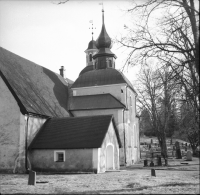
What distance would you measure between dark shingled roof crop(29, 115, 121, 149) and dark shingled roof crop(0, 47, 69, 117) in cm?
151

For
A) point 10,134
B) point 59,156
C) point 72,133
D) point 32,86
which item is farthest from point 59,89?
point 59,156

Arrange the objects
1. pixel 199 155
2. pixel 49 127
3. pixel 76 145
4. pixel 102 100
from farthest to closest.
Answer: pixel 199 155, pixel 102 100, pixel 49 127, pixel 76 145

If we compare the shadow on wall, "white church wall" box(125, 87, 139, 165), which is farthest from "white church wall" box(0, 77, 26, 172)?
"white church wall" box(125, 87, 139, 165)

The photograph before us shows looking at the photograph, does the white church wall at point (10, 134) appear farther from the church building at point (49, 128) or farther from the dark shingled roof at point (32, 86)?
the dark shingled roof at point (32, 86)

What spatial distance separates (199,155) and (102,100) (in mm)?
19001

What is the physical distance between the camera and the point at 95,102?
25.7 metres

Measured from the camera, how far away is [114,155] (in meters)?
20.3

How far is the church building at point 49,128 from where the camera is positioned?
1794cm

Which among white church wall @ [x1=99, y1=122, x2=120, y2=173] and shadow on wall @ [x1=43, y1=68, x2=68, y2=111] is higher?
shadow on wall @ [x1=43, y1=68, x2=68, y2=111]

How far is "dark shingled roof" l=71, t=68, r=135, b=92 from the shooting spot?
88.5 feet

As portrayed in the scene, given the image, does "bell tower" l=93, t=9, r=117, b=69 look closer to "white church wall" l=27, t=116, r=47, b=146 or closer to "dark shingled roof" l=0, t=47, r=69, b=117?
"dark shingled roof" l=0, t=47, r=69, b=117

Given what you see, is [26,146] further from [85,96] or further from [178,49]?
[178,49]

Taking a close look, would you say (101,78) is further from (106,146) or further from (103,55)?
(106,146)

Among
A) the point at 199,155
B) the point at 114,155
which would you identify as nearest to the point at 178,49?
the point at 114,155
